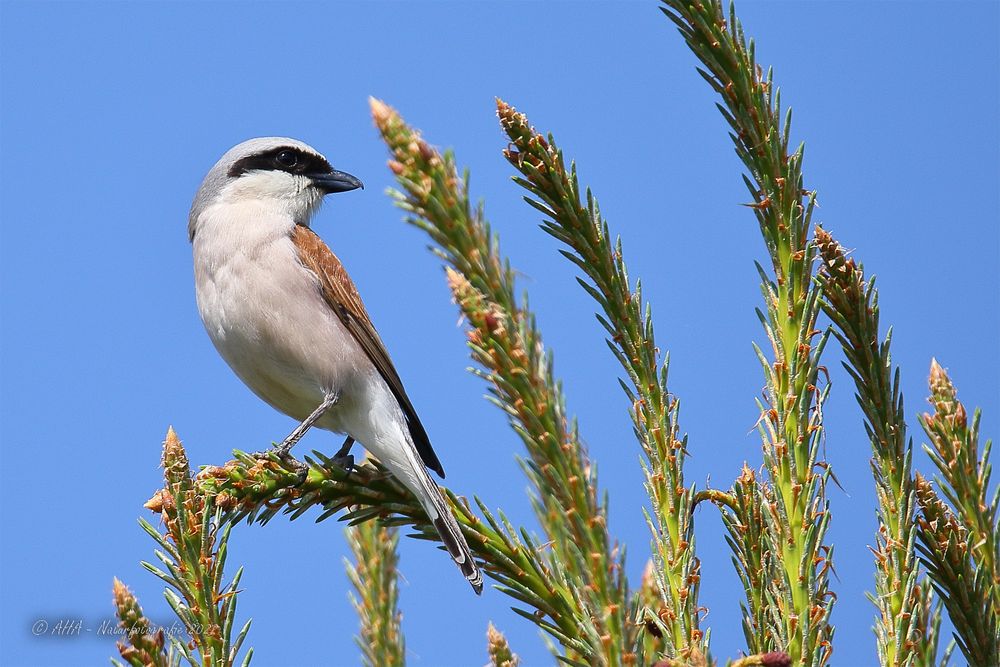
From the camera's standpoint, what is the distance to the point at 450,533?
254 centimetres

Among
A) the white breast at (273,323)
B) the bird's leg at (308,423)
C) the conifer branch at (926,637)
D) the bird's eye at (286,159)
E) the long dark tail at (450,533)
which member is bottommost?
the conifer branch at (926,637)

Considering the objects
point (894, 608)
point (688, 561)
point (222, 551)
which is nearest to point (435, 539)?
point (222, 551)

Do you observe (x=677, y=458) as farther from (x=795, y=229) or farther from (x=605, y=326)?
(x=795, y=229)

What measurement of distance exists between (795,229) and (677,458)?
2.05 feet

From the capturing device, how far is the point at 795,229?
2131 millimetres

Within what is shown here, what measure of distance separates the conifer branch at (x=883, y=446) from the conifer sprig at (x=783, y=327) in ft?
0.28

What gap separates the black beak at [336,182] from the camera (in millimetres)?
5082

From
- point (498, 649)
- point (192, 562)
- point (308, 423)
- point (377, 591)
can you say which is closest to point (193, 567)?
point (192, 562)

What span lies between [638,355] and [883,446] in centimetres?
67

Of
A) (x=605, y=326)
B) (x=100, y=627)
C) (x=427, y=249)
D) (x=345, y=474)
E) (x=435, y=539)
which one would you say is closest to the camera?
(x=427, y=249)

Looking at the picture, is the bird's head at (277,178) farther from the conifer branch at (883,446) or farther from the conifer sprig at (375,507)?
the conifer branch at (883,446)

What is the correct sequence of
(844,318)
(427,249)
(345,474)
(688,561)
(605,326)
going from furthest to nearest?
(345,474)
(844,318)
(605,326)
(688,561)
(427,249)

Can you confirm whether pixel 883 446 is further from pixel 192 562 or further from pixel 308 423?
pixel 308 423

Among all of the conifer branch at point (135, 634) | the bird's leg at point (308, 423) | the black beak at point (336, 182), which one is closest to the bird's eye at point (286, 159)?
the black beak at point (336, 182)
